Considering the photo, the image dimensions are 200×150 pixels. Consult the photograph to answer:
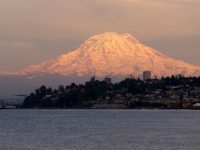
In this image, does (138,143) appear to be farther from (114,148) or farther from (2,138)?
(2,138)

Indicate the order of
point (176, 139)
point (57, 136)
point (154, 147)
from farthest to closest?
point (57, 136) < point (176, 139) < point (154, 147)

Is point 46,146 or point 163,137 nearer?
point 46,146

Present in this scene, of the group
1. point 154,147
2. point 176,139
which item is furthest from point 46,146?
point 176,139

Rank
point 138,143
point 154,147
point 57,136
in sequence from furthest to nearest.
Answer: point 57,136 → point 138,143 → point 154,147

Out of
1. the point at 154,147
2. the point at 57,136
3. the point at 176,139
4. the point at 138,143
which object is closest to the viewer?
the point at 154,147

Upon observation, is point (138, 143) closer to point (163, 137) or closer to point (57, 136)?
point (163, 137)

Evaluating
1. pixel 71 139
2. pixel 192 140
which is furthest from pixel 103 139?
pixel 192 140

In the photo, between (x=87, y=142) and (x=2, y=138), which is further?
(x=2, y=138)
